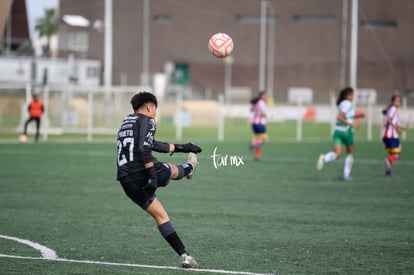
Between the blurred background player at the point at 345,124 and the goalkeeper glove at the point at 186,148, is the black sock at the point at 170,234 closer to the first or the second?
the goalkeeper glove at the point at 186,148

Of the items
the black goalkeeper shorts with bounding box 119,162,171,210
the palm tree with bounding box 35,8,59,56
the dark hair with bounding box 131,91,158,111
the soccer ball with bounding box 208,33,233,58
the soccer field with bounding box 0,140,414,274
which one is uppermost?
Answer: the palm tree with bounding box 35,8,59,56

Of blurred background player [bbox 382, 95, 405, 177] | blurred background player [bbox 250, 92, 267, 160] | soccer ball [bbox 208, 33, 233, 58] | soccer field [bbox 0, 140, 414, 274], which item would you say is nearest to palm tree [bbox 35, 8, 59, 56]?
blurred background player [bbox 250, 92, 267, 160]

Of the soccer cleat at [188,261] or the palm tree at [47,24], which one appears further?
the palm tree at [47,24]

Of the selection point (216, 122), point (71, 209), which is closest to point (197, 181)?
point (71, 209)

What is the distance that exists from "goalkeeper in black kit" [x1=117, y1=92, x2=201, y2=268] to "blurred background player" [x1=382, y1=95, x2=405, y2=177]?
12.0 m

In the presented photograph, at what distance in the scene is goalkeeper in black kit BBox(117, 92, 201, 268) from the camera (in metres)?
8.75

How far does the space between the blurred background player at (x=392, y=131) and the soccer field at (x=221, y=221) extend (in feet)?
1.60

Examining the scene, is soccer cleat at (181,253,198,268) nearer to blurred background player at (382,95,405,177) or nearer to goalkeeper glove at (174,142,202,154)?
goalkeeper glove at (174,142,202,154)

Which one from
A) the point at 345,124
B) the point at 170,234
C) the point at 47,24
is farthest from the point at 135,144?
the point at 47,24

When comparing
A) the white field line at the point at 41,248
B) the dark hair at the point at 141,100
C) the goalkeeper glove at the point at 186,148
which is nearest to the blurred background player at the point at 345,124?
the white field line at the point at 41,248

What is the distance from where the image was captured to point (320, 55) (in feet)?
256

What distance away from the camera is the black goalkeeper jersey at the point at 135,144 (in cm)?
871

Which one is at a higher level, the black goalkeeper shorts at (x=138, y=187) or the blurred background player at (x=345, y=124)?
the blurred background player at (x=345, y=124)

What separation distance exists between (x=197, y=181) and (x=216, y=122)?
38709mm
